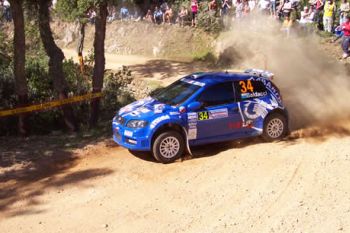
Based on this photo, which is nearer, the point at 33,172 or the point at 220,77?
the point at 33,172

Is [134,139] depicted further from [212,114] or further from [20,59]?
[20,59]

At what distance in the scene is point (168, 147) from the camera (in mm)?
11141

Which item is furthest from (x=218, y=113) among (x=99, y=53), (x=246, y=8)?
(x=246, y=8)

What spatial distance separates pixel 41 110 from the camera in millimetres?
15195

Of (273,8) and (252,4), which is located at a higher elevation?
(252,4)

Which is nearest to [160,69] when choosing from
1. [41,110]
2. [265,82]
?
[41,110]

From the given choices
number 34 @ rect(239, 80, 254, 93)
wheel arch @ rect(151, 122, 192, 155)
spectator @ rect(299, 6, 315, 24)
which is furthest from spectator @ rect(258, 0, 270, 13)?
wheel arch @ rect(151, 122, 192, 155)

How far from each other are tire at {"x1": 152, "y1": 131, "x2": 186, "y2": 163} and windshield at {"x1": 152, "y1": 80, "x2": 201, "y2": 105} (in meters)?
0.84

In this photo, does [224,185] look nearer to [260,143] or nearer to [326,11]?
[260,143]

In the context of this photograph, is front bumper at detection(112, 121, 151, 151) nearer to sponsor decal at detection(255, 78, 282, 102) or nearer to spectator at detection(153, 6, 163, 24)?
sponsor decal at detection(255, 78, 282, 102)

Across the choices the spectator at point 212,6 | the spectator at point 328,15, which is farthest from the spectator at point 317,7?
the spectator at point 212,6

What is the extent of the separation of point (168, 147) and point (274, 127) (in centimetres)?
296

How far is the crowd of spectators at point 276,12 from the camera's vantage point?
69.8ft

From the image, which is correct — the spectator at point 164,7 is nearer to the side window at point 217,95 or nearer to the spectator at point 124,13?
the spectator at point 124,13
